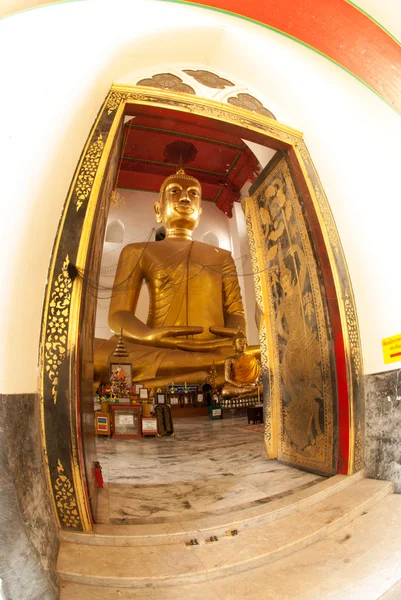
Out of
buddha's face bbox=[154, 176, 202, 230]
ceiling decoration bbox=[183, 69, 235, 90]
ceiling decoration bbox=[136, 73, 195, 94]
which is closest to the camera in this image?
ceiling decoration bbox=[136, 73, 195, 94]

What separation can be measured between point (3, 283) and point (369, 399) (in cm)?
265

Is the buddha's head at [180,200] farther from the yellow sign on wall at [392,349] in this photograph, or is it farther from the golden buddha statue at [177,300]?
the yellow sign on wall at [392,349]

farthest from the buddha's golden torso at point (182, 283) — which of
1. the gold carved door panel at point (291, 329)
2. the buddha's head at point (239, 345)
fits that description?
the gold carved door panel at point (291, 329)

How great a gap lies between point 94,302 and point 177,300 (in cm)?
375

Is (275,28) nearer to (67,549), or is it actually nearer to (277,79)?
(277,79)

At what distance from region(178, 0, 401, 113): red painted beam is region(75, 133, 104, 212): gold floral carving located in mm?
933

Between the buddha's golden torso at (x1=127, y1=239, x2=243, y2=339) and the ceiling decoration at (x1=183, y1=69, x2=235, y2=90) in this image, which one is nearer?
the ceiling decoration at (x1=183, y1=69, x2=235, y2=90)

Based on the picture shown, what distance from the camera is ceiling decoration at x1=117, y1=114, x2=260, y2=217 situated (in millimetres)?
6629

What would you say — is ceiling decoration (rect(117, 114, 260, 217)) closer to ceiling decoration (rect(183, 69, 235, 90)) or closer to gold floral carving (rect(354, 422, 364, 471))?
ceiling decoration (rect(183, 69, 235, 90))

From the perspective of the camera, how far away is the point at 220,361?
212 inches

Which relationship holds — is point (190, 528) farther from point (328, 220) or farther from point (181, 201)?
point (181, 201)

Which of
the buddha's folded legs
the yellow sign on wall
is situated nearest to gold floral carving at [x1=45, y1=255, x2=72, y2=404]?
the yellow sign on wall

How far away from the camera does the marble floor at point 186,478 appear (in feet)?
6.98

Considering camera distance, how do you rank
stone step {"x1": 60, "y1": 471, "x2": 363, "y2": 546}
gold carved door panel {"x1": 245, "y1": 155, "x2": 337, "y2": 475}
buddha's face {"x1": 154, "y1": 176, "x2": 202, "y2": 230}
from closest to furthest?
stone step {"x1": 60, "y1": 471, "x2": 363, "y2": 546}
gold carved door panel {"x1": 245, "y1": 155, "x2": 337, "y2": 475}
buddha's face {"x1": 154, "y1": 176, "x2": 202, "y2": 230}
